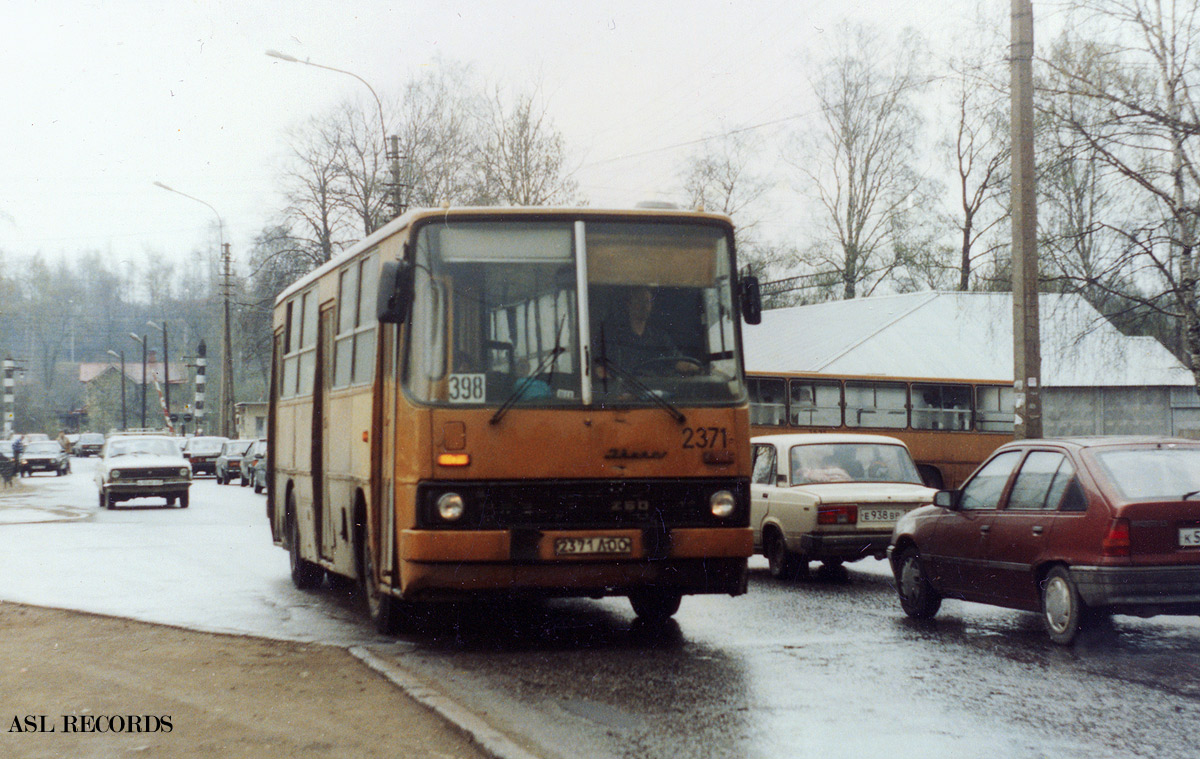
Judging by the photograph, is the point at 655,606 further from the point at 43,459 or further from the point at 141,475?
the point at 43,459

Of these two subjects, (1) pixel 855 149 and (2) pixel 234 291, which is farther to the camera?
(2) pixel 234 291

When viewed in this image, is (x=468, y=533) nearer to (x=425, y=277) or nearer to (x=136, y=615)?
(x=425, y=277)

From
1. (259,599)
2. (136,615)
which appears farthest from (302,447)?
(136,615)

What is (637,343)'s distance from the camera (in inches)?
376

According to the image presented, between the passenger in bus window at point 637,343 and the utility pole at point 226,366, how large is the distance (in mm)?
53749

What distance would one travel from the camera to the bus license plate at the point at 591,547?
9273 mm

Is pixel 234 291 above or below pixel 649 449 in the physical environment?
above

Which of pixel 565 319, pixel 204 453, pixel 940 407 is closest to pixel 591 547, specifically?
pixel 565 319

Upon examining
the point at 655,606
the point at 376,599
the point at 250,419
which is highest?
the point at 250,419

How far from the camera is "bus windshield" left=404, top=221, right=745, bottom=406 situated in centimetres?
935

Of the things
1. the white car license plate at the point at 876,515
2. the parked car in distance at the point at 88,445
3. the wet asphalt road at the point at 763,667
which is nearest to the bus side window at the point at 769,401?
the wet asphalt road at the point at 763,667

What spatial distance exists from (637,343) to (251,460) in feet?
121

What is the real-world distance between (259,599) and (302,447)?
1489 mm

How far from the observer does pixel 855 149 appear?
55.8m
